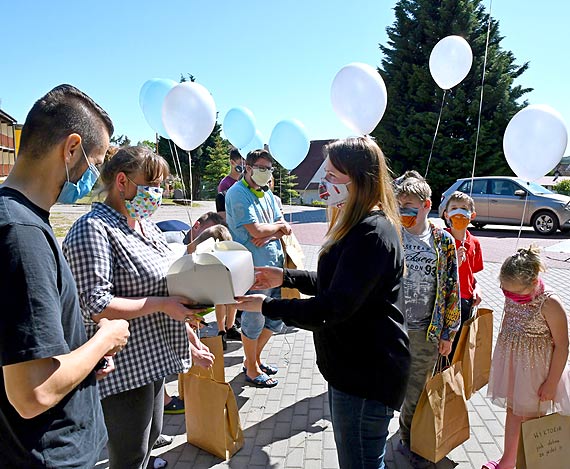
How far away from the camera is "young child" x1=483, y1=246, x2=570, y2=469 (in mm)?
2398

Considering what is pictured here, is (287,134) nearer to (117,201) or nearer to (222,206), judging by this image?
(222,206)

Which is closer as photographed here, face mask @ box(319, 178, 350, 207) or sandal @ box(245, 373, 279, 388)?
face mask @ box(319, 178, 350, 207)

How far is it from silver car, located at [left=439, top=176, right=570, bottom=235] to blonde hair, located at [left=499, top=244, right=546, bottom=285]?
10201 mm

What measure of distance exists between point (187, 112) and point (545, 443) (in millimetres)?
3766

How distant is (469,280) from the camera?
3.28m

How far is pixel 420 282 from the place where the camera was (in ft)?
8.76

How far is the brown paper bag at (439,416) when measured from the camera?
254 cm

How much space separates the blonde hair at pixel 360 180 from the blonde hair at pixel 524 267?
38.7 inches

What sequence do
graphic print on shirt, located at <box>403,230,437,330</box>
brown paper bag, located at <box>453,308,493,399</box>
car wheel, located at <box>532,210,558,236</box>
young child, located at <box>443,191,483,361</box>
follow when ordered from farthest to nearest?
1. car wheel, located at <box>532,210,558,236</box>
2. young child, located at <box>443,191,483,361</box>
3. brown paper bag, located at <box>453,308,493,399</box>
4. graphic print on shirt, located at <box>403,230,437,330</box>

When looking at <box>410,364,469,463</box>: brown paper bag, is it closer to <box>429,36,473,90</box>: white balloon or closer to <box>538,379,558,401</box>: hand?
<box>538,379,558,401</box>: hand

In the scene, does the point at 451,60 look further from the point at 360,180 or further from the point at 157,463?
the point at 157,463

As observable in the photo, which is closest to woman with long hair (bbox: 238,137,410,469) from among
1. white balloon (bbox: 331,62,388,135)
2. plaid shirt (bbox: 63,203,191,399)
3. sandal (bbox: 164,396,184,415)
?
plaid shirt (bbox: 63,203,191,399)

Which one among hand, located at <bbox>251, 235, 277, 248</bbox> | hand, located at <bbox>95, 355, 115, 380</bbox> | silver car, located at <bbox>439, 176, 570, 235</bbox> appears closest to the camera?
hand, located at <bbox>95, 355, 115, 380</bbox>

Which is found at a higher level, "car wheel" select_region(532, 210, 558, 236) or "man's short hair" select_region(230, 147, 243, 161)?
"man's short hair" select_region(230, 147, 243, 161)
